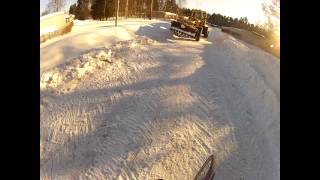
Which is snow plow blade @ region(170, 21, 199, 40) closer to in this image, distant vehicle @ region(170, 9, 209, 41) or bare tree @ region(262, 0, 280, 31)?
distant vehicle @ region(170, 9, 209, 41)

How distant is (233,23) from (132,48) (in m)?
0.73

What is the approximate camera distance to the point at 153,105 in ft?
13.1

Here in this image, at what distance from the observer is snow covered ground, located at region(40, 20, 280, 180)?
12.7 ft

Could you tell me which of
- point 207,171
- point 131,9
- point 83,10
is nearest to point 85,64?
point 83,10

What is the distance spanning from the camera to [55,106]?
3.94 m

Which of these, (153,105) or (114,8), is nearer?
(153,105)

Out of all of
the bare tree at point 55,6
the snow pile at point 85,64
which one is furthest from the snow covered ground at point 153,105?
the bare tree at point 55,6

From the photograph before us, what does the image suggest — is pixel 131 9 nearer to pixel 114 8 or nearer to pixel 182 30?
pixel 114 8

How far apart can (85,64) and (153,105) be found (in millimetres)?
532

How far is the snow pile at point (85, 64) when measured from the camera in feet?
13.0

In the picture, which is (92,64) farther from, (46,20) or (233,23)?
(233,23)

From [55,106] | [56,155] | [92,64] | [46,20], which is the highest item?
[46,20]

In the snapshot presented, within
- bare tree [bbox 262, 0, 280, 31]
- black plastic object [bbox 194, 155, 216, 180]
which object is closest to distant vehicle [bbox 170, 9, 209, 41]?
bare tree [bbox 262, 0, 280, 31]
